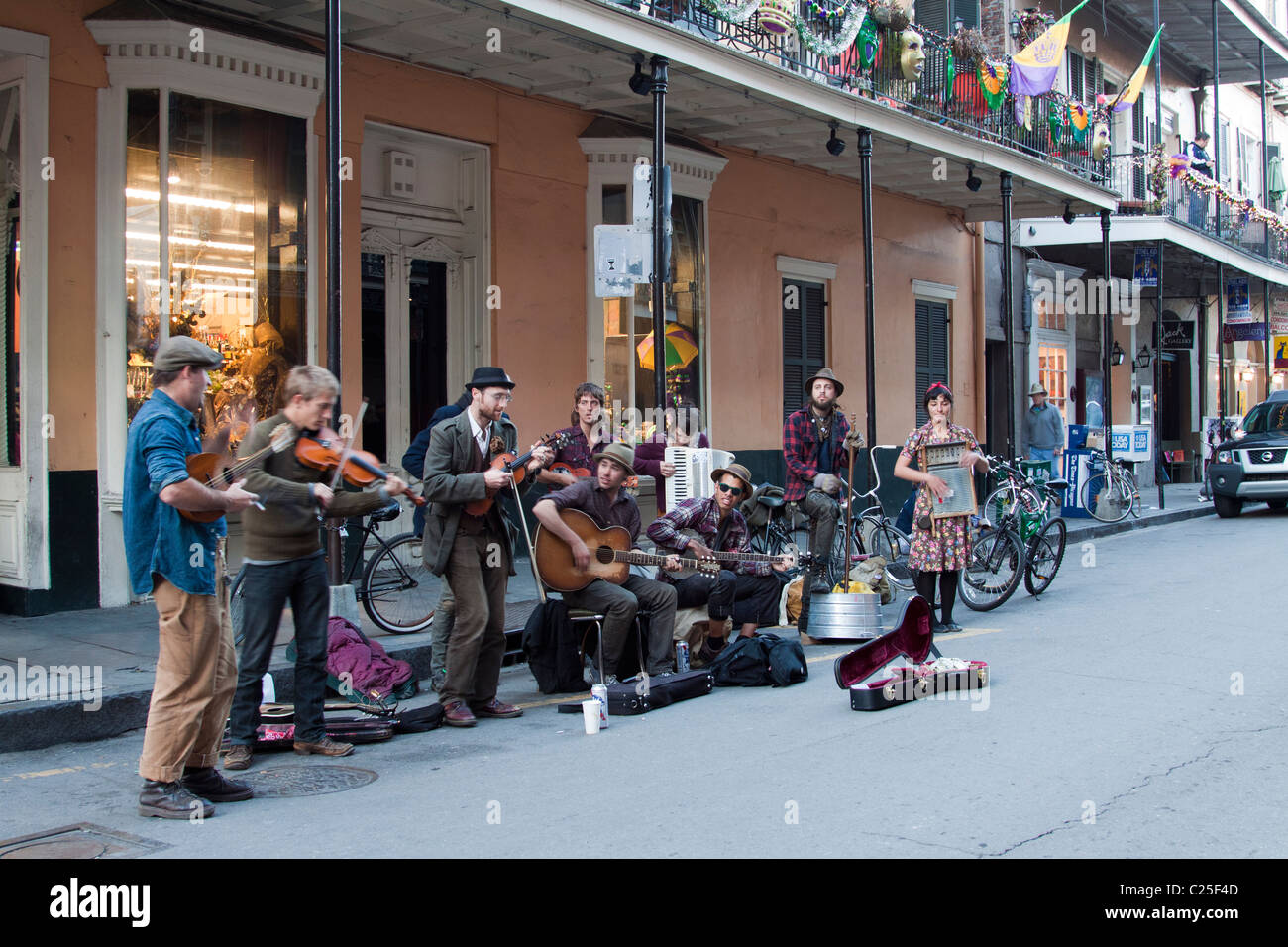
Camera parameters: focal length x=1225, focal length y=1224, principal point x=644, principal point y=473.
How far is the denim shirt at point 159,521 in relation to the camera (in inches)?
194

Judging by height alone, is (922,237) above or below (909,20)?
below

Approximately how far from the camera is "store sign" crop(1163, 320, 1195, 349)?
25742 millimetres

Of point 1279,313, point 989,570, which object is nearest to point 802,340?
point 989,570

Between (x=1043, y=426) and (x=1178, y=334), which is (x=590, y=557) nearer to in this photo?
(x=1043, y=426)

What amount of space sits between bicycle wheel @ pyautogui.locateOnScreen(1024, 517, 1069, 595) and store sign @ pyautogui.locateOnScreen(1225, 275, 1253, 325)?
18907mm

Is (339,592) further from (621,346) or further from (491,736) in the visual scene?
(621,346)

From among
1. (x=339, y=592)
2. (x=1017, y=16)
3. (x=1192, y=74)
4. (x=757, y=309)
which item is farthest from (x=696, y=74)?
(x=1192, y=74)

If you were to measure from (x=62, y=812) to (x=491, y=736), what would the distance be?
212 cm

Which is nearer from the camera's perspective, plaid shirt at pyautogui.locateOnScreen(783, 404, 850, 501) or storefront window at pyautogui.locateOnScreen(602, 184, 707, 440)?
plaid shirt at pyautogui.locateOnScreen(783, 404, 850, 501)

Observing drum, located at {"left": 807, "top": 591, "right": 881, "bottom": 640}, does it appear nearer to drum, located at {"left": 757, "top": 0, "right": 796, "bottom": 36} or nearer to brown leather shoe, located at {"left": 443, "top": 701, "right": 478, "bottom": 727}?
brown leather shoe, located at {"left": 443, "top": 701, "right": 478, "bottom": 727}

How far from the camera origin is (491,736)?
6480 mm

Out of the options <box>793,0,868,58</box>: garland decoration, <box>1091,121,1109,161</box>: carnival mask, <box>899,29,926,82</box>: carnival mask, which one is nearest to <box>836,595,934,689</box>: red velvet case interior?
<box>793,0,868,58</box>: garland decoration

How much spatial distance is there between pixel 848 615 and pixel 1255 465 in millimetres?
12381

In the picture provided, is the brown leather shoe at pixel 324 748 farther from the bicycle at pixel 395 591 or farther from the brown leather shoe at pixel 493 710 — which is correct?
the bicycle at pixel 395 591
